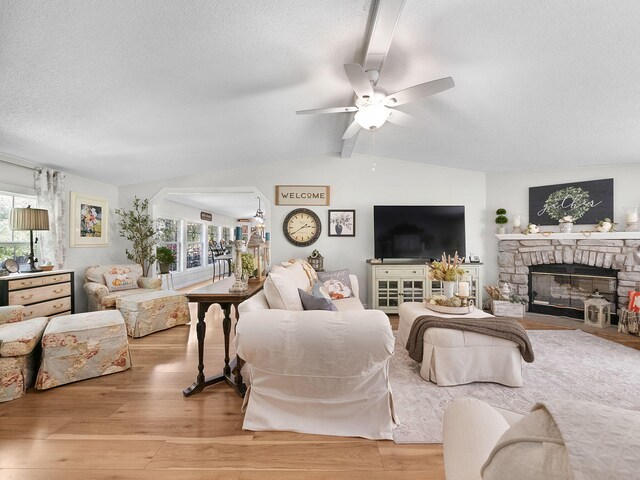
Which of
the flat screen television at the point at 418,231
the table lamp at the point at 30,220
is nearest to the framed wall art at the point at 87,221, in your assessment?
the table lamp at the point at 30,220

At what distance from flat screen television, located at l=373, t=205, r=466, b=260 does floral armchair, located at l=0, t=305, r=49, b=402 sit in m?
4.14

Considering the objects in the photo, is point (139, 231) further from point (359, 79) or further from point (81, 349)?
point (359, 79)

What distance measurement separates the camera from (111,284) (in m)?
4.17

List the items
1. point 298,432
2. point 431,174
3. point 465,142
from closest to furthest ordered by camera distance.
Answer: point 298,432 < point 465,142 < point 431,174

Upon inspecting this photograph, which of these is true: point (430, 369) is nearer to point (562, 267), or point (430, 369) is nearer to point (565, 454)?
point (565, 454)

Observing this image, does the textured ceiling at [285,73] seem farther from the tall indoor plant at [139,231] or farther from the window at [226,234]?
the window at [226,234]

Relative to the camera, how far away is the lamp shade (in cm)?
321

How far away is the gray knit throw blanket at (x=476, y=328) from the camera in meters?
2.35

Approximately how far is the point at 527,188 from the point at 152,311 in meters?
6.01

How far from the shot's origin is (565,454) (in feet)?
1.27

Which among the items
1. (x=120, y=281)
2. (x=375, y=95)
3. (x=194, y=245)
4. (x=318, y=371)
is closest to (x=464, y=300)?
(x=318, y=371)

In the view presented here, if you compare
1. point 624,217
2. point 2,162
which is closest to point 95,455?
point 2,162

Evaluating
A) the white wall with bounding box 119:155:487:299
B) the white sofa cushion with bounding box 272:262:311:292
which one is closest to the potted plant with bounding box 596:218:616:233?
the white wall with bounding box 119:155:487:299

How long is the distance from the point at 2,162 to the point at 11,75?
2.07 meters
